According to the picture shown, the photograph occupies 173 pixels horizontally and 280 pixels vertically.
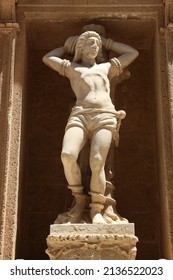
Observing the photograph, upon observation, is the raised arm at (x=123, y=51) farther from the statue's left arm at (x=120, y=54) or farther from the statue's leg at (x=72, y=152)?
the statue's leg at (x=72, y=152)

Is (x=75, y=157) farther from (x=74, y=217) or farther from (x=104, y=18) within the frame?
(x=104, y=18)

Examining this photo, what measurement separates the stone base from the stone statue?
0.75 feet

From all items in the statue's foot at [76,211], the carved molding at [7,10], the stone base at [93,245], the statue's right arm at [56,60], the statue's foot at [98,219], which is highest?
the carved molding at [7,10]

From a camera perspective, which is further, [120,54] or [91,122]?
[120,54]

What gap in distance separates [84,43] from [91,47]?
0.37 feet

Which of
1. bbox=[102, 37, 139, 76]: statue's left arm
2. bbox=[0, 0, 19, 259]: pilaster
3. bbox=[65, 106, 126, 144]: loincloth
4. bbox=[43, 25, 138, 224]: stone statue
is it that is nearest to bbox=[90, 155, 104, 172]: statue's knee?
bbox=[43, 25, 138, 224]: stone statue

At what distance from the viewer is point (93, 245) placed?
18.7ft

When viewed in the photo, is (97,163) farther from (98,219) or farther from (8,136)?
(8,136)

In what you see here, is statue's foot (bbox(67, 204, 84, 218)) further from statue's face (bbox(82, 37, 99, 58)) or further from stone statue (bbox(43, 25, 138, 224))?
statue's face (bbox(82, 37, 99, 58))

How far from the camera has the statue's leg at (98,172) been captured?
19.9 feet

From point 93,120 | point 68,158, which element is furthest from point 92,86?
point 68,158

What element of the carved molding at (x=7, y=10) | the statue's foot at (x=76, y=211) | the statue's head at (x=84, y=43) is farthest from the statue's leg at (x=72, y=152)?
the carved molding at (x=7, y=10)

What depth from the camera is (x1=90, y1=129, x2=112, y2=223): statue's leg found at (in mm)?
6055

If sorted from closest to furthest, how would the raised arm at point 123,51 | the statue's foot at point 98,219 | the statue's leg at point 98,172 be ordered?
1. the statue's foot at point 98,219
2. the statue's leg at point 98,172
3. the raised arm at point 123,51
